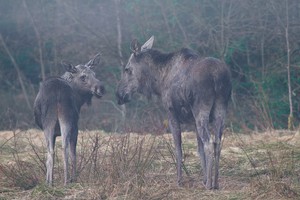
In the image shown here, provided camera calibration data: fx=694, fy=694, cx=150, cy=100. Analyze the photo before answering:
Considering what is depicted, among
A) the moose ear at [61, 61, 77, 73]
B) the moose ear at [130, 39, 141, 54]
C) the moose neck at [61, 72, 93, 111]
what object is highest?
the moose ear at [130, 39, 141, 54]

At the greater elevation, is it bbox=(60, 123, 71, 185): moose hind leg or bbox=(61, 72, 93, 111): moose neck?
bbox=(61, 72, 93, 111): moose neck

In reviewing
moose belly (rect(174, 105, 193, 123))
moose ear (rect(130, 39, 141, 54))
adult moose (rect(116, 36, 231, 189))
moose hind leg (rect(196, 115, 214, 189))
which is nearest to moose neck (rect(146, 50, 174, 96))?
adult moose (rect(116, 36, 231, 189))

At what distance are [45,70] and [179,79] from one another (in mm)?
15985

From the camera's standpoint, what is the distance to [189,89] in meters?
9.64

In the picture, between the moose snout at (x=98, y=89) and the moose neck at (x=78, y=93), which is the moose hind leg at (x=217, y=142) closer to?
the moose snout at (x=98, y=89)

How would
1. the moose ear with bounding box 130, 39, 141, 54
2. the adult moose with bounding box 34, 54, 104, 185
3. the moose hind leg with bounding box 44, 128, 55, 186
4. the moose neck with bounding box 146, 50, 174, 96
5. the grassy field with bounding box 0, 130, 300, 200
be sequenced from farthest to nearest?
the moose ear with bounding box 130, 39, 141, 54 → the moose neck with bounding box 146, 50, 174, 96 → the adult moose with bounding box 34, 54, 104, 185 → the moose hind leg with bounding box 44, 128, 55, 186 → the grassy field with bounding box 0, 130, 300, 200

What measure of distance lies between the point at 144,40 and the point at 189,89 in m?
12.4

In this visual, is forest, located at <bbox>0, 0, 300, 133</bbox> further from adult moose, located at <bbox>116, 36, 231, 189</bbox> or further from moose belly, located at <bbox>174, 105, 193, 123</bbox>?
moose belly, located at <bbox>174, 105, 193, 123</bbox>

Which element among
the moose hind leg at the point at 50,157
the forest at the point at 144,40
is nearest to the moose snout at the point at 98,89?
the moose hind leg at the point at 50,157

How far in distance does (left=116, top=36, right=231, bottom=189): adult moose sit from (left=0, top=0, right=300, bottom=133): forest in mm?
5059

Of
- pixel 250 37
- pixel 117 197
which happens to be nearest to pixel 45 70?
pixel 250 37

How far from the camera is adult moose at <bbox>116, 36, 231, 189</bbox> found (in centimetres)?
943

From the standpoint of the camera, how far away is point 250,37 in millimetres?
21188

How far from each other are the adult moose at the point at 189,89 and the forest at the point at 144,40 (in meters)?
5.06
